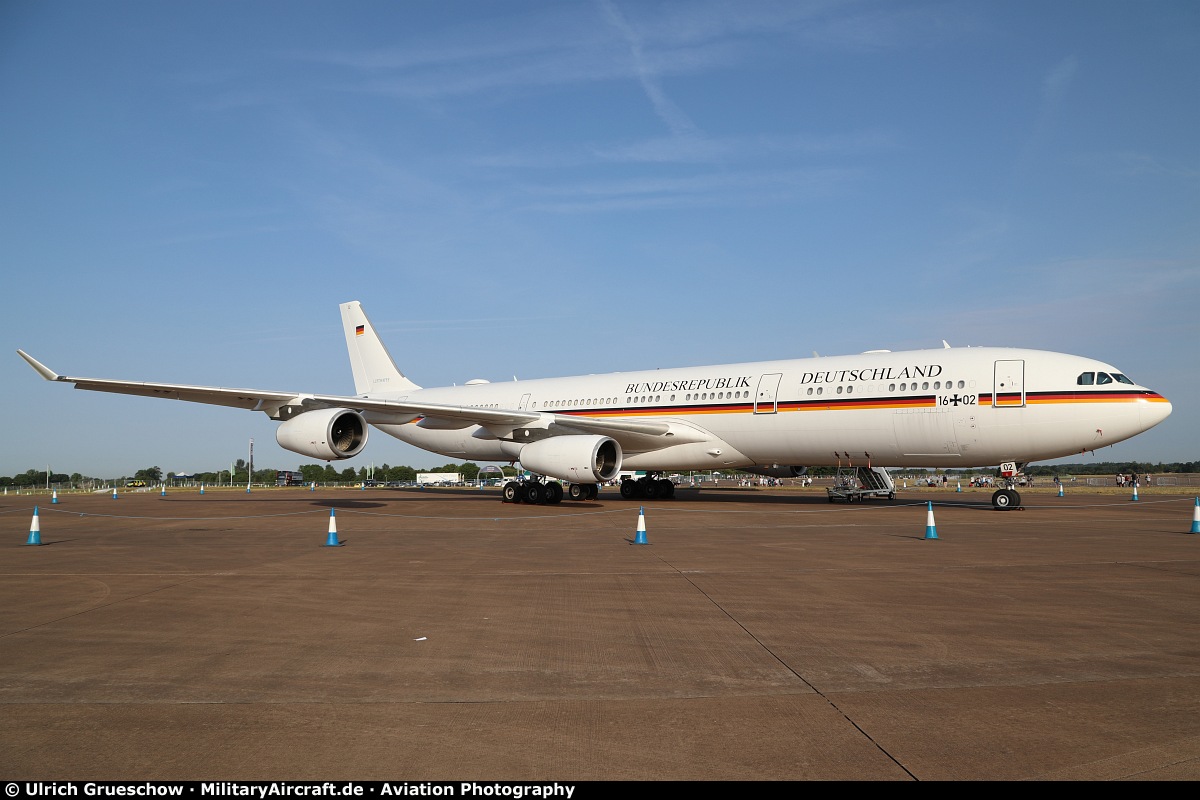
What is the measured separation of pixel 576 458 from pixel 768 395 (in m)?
6.11

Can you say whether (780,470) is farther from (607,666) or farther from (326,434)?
(607,666)

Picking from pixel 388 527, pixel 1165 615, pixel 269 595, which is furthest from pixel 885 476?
pixel 269 595

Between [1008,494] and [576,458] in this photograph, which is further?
[576,458]

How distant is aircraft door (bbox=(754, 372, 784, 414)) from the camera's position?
24.8 meters

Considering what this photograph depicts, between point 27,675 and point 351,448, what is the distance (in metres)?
19.0

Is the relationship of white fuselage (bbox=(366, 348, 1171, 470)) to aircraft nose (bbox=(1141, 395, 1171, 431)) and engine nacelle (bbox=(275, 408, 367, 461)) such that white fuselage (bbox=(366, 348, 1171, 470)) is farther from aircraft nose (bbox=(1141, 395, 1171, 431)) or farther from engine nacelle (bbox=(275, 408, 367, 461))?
engine nacelle (bbox=(275, 408, 367, 461))

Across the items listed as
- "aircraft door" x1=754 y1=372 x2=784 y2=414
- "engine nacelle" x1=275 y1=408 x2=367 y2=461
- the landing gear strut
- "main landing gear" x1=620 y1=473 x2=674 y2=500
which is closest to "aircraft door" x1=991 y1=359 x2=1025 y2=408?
the landing gear strut

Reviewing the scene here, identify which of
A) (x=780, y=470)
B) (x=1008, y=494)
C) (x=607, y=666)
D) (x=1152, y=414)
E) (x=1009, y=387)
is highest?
(x=1009, y=387)

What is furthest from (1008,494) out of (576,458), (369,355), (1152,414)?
(369,355)

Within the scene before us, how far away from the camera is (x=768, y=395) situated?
24.9 meters

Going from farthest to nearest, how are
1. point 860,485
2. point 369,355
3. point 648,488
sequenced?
point 369,355 → point 648,488 → point 860,485

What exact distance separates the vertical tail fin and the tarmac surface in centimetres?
2401

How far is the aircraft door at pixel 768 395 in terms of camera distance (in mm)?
24781
